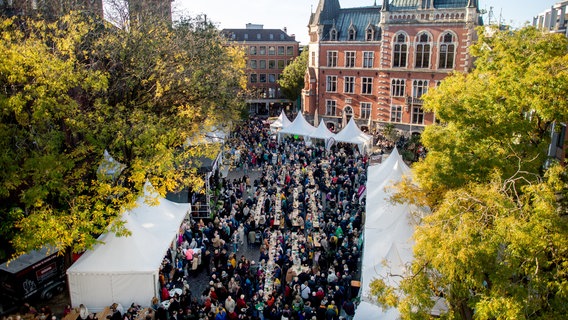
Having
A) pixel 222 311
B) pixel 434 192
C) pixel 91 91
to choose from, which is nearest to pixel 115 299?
pixel 222 311

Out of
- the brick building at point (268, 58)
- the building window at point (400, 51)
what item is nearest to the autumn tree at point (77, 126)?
the building window at point (400, 51)

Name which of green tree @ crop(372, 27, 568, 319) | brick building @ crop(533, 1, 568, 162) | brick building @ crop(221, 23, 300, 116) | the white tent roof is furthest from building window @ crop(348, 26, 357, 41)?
green tree @ crop(372, 27, 568, 319)

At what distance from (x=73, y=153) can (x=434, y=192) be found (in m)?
11.3

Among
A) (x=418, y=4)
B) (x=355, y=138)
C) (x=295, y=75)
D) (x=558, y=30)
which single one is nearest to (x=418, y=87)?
(x=418, y=4)

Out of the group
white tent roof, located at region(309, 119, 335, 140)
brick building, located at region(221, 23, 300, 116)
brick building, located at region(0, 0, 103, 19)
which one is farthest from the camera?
brick building, located at region(221, 23, 300, 116)

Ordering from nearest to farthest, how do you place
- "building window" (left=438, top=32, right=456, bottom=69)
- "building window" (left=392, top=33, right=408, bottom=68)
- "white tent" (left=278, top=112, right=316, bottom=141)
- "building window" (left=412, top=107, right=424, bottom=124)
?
"white tent" (left=278, top=112, right=316, bottom=141) < "building window" (left=438, top=32, right=456, bottom=69) < "building window" (left=392, top=33, right=408, bottom=68) < "building window" (left=412, top=107, right=424, bottom=124)

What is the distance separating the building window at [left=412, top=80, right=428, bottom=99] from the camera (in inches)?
1550

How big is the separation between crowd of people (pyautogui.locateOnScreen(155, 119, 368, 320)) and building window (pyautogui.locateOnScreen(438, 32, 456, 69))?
15.7 meters

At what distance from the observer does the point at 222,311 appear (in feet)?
42.3

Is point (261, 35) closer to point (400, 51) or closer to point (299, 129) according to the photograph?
point (400, 51)

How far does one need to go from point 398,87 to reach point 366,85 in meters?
3.48

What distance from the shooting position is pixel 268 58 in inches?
2616

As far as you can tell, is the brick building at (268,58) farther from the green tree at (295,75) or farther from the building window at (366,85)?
the building window at (366,85)

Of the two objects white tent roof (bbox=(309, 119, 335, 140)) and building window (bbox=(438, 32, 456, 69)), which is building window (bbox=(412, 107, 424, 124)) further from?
white tent roof (bbox=(309, 119, 335, 140))
